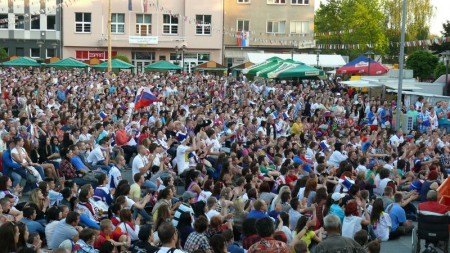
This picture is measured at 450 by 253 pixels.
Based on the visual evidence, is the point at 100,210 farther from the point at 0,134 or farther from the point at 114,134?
the point at 114,134

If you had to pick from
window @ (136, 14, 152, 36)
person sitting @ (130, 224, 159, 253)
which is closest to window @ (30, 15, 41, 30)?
window @ (136, 14, 152, 36)

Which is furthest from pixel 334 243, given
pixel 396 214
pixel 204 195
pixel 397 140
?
pixel 397 140

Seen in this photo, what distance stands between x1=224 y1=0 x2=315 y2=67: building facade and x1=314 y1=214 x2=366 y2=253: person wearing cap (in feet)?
183

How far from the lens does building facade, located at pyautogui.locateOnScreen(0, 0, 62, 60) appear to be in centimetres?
5953

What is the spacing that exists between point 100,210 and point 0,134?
588 cm

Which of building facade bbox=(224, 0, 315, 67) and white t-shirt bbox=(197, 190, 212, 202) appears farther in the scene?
building facade bbox=(224, 0, 315, 67)

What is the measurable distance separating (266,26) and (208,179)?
52.7 m

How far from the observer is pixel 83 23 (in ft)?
200

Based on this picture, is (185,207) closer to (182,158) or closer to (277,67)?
(182,158)

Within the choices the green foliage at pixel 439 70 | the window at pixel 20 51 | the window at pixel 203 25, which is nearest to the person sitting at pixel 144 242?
the green foliage at pixel 439 70

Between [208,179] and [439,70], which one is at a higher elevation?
[439,70]

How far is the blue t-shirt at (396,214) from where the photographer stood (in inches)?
510

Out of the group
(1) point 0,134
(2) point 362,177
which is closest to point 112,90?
(1) point 0,134

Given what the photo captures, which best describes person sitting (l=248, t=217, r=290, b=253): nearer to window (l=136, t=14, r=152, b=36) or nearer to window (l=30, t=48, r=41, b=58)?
window (l=136, t=14, r=152, b=36)
